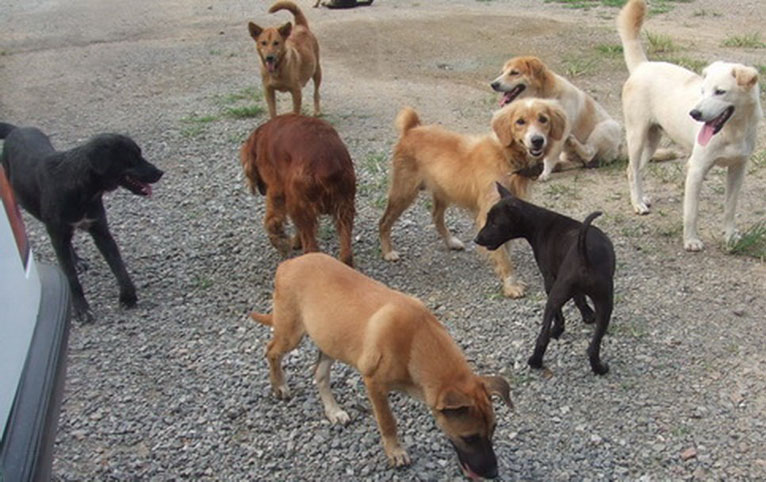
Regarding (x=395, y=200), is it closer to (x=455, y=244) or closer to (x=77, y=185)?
(x=455, y=244)

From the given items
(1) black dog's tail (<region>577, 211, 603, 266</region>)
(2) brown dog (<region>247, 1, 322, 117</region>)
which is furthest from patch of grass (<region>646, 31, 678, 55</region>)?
(1) black dog's tail (<region>577, 211, 603, 266</region>)

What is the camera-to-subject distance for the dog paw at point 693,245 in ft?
17.8

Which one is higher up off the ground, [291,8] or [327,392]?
A: [291,8]

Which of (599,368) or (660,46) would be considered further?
(660,46)

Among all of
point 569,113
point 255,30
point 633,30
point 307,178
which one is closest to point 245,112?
point 255,30

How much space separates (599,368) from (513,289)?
1.06 meters

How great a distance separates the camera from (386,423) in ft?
11.1

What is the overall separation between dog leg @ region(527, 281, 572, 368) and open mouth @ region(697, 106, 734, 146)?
2.17 meters

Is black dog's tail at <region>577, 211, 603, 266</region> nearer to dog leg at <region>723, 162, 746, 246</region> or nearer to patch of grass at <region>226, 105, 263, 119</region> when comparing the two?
dog leg at <region>723, 162, 746, 246</region>

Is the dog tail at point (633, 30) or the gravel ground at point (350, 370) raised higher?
the dog tail at point (633, 30)

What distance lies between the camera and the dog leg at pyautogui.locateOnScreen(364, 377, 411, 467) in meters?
3.30

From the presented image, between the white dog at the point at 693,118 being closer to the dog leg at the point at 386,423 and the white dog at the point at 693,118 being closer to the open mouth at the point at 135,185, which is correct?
the dog leg at the point at 386,423

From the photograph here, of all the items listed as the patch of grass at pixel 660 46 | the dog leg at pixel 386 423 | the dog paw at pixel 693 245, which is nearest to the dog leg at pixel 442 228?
the dog paw at pixel 693 245

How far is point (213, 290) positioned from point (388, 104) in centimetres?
475
